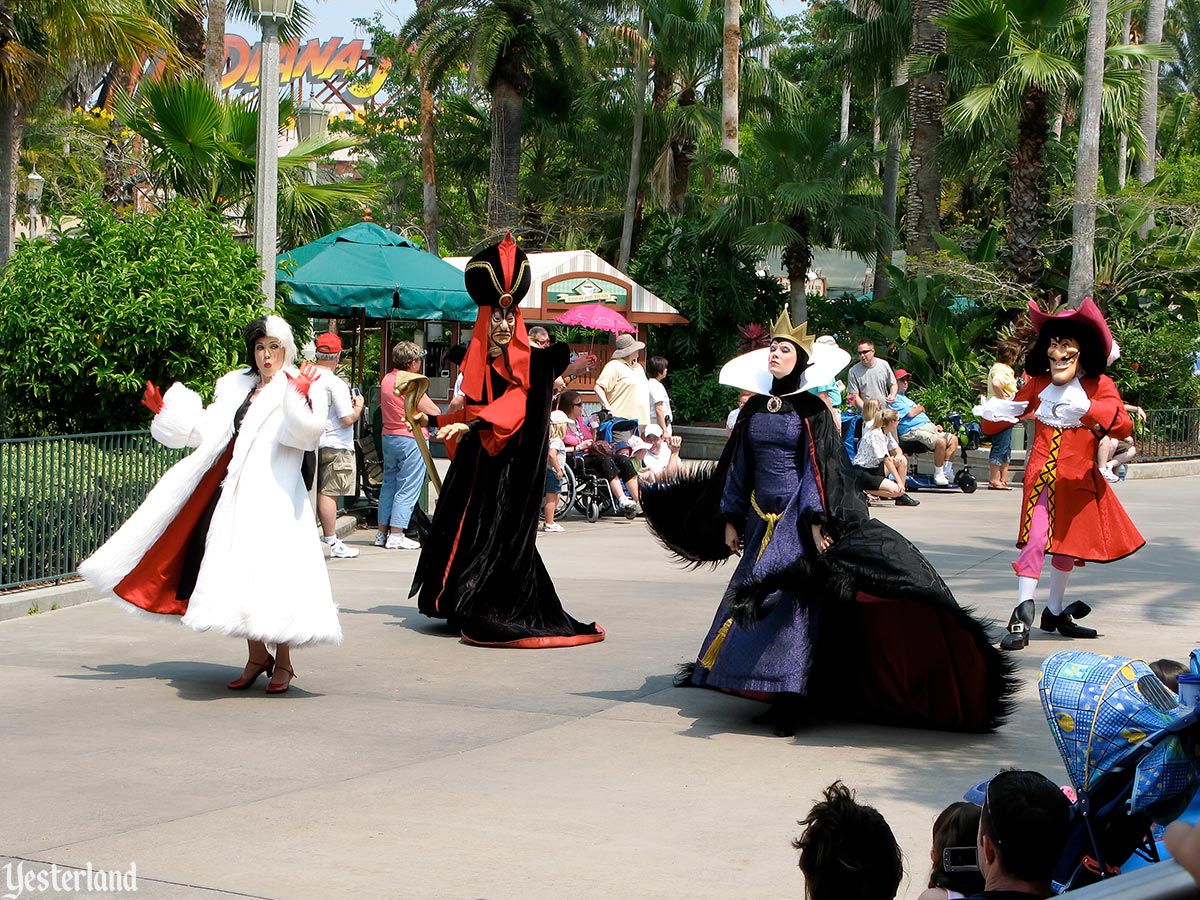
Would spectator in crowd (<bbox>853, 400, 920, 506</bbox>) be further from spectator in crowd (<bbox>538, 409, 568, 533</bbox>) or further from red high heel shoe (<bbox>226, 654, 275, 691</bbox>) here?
red high heel shoe (<bbox>226, 654, 275, 691</bbox>)

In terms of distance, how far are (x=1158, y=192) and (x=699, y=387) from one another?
8281mm

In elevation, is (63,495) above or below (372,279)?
below

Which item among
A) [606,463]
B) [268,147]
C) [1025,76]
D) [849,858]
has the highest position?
[1025,76]

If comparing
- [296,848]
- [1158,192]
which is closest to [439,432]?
[296,848]

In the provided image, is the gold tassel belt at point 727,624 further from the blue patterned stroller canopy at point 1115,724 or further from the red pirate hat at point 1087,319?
the blue patterned stroller canopy at point 1115,724

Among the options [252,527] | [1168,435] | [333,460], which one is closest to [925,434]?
[1168,435]

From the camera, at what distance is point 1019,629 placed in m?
8.48

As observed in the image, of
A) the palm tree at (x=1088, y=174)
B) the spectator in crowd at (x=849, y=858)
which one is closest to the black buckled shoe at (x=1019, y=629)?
the spectator in crowd at (x=849, y=858)

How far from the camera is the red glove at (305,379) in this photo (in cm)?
697

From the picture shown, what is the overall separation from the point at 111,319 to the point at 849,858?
30.6 feet

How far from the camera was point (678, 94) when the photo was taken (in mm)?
36562

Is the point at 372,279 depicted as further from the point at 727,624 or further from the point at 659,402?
the point at 727,624

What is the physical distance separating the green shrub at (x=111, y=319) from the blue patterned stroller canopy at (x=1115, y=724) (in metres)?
9.06

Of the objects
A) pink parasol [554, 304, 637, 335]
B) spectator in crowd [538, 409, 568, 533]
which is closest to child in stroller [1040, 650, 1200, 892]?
spectator in crowd [538, 409, 568, 533]
